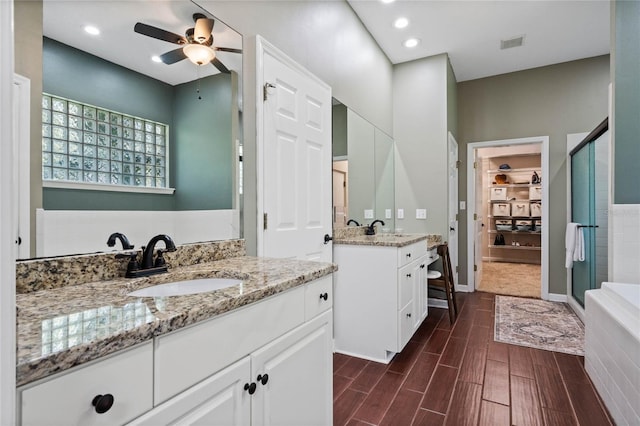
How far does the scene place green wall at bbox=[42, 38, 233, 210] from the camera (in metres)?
1.02

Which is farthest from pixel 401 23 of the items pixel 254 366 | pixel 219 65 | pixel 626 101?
pixel 254 366

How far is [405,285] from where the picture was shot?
2555 millimetres

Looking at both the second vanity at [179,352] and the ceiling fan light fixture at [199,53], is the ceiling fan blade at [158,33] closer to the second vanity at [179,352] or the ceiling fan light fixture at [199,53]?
the ceiling fan light fixture at [199,53]

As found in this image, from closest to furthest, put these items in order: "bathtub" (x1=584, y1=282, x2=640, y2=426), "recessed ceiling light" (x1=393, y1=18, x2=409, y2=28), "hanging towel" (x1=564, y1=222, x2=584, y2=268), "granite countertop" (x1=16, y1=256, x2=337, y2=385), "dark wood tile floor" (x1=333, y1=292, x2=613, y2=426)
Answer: "granite countertop" (x1=16, y1=256, x2=337, y2=385), "bathtub" (x1=584, y1=282, x2=640, y2=426), "dark wood tile floor" (x1=333, y1=292, x2=613, y2=426), "recessed ceiling light" (x1=393, y1=18, x2=409, y2=28), "hanging towel" (x1=564, y1=222, x2=584, y2=268)

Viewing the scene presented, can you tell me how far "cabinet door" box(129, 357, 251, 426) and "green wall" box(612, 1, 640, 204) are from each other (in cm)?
271

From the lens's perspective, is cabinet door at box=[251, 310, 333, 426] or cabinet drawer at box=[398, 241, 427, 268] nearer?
cabinet door at box=[251, 310, 333, 426]

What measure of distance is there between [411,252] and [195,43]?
2142mm

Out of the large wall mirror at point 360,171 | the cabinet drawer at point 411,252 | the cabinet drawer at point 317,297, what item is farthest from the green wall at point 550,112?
the cabinet drawer at point 317,297

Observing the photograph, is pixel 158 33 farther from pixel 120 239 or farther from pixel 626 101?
pixel 626 101

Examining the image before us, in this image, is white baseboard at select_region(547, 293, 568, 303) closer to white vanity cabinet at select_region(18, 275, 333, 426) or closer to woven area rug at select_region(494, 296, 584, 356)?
woven area rug at select_region(494, 296, 584, 356)

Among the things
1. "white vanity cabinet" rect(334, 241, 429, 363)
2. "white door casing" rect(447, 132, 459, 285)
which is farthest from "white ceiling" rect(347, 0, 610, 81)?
"white vanity cabinet" rect(334, 241, 429, 363)

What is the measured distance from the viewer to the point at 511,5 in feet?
9.60

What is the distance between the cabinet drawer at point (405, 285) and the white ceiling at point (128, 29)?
6.11ft

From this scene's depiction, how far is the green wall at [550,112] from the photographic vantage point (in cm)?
394
